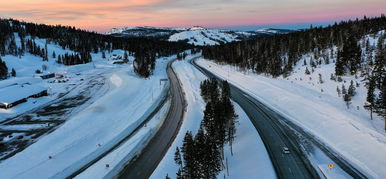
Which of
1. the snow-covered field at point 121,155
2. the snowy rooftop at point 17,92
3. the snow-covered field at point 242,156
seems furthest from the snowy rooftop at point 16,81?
the snow-covered field at point 242,156

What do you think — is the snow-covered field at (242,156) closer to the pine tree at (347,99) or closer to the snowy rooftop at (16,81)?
the pine tree at (347,99)

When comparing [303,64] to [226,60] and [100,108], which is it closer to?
[226,60]

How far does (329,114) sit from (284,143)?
16752 millimetres

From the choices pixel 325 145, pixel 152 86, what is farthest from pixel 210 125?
pixel 152 86

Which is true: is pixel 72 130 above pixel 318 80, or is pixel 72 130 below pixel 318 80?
below

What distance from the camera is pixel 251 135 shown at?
44.7 metres

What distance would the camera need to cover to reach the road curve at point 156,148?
117ft

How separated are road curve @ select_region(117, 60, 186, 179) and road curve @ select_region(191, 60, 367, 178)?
17.4 m

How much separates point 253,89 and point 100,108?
49656 mm

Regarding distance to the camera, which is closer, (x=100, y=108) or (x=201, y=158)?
(x=201, y=158)

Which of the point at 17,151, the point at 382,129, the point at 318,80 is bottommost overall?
the point at 17,151

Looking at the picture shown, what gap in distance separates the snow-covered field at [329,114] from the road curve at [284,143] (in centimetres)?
169

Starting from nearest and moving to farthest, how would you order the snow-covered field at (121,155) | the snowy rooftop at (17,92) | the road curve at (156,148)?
the snow-covered field at (121,155), the road curve at (156,148), the snowy rooftop at (17,92)

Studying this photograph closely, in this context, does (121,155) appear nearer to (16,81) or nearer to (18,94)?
(18,94)
